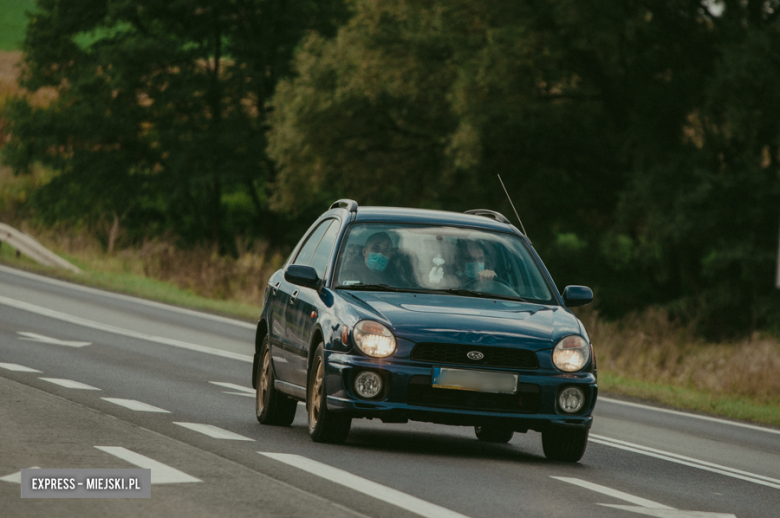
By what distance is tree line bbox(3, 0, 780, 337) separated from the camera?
3077cm

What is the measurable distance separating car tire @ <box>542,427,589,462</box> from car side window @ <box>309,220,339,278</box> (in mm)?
2033

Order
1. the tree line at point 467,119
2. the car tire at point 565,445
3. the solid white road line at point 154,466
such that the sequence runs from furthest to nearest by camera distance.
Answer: the tree line at point 467,119 → the car tire at point 565,445 → the solid white road line at point 154,466

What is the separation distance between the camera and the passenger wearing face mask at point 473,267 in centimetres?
970

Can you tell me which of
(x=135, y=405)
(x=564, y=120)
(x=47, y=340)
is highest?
(x=564, y=120)

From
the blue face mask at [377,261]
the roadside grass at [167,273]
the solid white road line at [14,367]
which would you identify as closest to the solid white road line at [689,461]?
the blue face mask at [377,261]

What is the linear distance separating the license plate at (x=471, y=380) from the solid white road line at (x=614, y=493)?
71cm

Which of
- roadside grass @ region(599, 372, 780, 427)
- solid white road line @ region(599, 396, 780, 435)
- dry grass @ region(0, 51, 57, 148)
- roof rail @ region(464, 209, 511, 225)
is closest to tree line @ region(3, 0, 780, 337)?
dry grass @ region(0, 51, 57, 148)

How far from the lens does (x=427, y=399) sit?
8727 mm

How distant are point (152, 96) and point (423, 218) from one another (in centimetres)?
3937

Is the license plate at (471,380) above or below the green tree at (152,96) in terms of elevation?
below

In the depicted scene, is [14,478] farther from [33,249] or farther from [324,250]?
[33,249]

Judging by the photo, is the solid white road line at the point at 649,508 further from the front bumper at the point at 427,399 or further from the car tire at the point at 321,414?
the car tire at the point at 321,414

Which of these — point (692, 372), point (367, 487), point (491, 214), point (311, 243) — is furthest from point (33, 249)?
point (367, 487)

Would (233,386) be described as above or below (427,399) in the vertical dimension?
below
